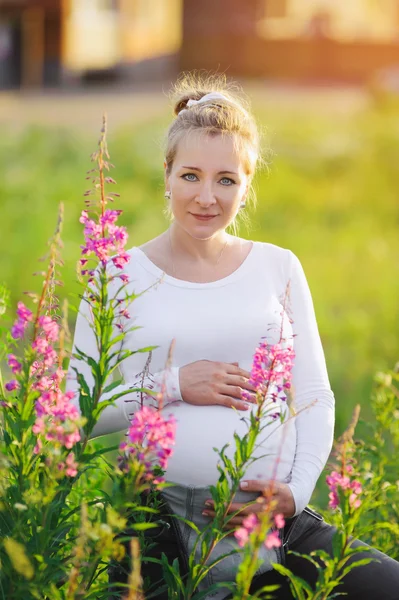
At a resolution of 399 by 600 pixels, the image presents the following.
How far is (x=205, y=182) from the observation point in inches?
109

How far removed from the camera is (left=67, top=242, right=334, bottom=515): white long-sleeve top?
8.70ft

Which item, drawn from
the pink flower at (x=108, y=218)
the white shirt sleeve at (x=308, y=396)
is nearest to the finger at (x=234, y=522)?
the white shirt sleeve at (x=308, y=396)

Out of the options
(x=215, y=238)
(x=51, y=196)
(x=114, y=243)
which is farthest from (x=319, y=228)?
(x=114, y=243)

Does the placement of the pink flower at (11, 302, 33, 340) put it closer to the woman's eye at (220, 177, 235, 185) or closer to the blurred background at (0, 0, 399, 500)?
the woman's eye at (220, 177, 235, 185)

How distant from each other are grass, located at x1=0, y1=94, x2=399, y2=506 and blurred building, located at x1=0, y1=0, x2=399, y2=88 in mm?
7008

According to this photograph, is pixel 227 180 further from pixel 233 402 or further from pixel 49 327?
Result: pixel 49 327

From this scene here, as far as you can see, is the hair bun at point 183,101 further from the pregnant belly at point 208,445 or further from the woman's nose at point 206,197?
the pregnant belly at point 208,445

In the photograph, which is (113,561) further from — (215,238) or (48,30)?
(48,30)

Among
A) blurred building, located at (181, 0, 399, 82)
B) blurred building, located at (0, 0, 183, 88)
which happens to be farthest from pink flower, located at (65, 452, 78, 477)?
blurred building, located at (181, 0, 399, 82)

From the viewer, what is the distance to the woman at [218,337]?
8.50ft

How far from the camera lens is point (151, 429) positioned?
204 centimetres

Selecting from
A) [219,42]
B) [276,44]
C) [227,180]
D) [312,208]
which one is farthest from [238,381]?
[276,44]

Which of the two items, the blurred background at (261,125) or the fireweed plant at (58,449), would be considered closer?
the fireweed plant at (58,449)

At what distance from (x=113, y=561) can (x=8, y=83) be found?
2146 centimetres
